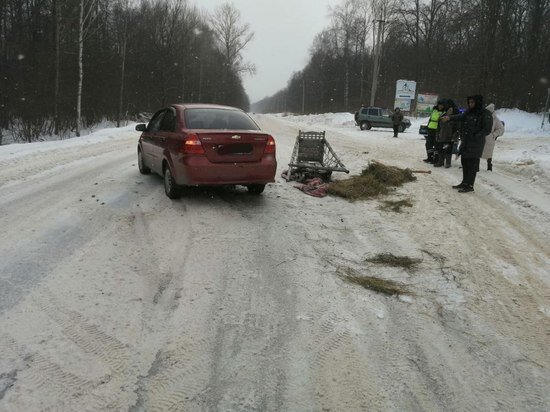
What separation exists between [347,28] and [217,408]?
69792mm

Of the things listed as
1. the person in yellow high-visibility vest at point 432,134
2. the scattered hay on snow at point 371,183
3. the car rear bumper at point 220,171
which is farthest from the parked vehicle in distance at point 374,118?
the car rear bumper at point 220,171

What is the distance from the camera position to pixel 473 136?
8.62 metres

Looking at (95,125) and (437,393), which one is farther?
(95,125)

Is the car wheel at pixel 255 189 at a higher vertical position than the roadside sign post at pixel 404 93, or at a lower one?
lower

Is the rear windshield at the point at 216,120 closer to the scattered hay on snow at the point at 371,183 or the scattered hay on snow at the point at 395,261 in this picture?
the scattered hay on snow at the point at 371,183

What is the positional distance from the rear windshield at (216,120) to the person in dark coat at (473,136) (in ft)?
14.2

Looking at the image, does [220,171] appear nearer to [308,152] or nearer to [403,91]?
Result: [308,152]

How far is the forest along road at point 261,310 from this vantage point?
2730 mm

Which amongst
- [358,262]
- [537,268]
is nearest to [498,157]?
[537,268]

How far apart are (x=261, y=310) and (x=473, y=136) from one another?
673 centimetres

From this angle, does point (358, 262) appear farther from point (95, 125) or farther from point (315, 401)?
point (95, 125)

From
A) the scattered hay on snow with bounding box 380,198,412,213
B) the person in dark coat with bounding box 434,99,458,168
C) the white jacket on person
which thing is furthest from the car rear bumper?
the white jacket on person

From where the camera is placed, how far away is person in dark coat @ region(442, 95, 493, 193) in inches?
337

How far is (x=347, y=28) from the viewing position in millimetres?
65688
